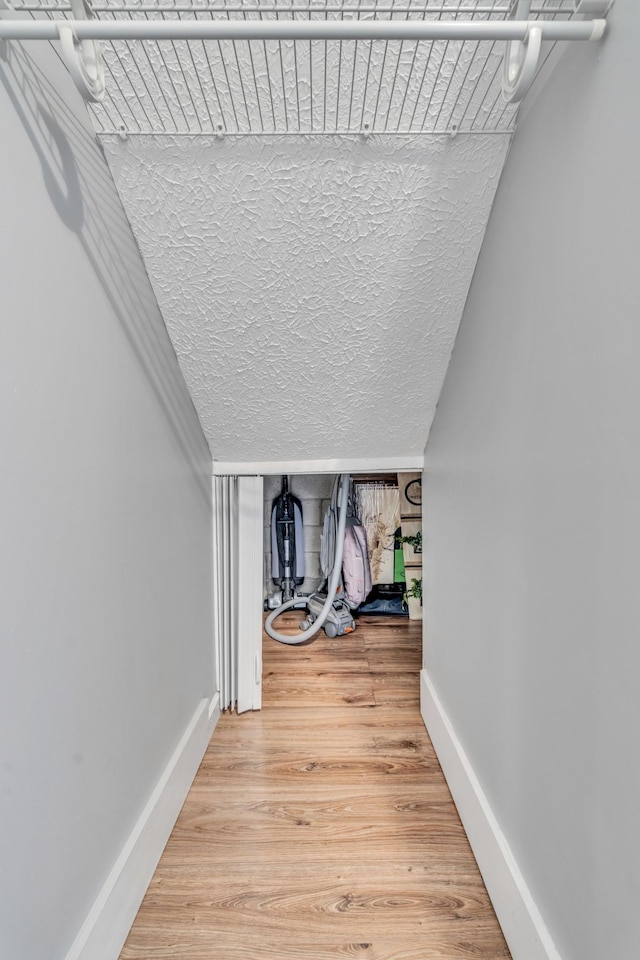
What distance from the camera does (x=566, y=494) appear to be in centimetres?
80

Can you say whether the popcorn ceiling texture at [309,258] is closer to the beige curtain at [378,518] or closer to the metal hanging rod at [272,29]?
the metal hanging rod at [272,29]

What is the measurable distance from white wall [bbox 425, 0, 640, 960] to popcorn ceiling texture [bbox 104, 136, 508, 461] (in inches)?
4.8

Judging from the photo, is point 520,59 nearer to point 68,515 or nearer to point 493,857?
point 68,515

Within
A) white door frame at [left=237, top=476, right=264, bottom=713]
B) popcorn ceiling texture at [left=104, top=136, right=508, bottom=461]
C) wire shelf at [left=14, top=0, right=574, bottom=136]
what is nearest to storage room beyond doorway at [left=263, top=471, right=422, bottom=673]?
Answer: white door frame at [left=237, top=476, right=264, bottom=713]

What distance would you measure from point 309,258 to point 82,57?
54cm

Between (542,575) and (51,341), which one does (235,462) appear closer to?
(51,341)

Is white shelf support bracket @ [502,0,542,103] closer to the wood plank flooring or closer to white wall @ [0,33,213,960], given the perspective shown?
white wall @ [0,33,213,960]

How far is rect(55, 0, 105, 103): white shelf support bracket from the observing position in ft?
2.14

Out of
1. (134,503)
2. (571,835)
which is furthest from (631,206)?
(134,503)

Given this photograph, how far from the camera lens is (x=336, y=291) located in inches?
47.4

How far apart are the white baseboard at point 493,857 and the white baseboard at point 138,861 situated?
77 centimetres

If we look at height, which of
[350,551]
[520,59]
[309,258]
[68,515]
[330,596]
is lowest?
[330,596]

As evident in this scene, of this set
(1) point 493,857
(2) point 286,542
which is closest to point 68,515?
(1) point 493,857

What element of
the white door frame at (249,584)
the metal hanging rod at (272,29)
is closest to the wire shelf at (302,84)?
the metal hanging rod at (272,29)
